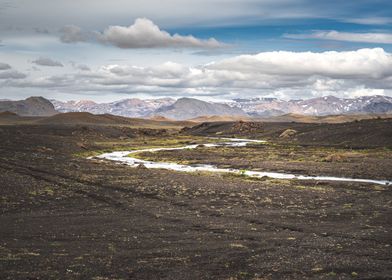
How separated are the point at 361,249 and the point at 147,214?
55.0 ft

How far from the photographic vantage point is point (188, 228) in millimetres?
31484

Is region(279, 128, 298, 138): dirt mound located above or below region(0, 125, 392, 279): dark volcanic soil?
above

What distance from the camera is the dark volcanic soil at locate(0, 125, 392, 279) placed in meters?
22.4

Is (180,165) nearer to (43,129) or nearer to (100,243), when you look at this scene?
(100,243)

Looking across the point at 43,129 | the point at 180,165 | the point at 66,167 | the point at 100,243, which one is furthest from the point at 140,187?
the point at 43,129

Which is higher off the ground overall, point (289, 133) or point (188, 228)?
point (289, 133)

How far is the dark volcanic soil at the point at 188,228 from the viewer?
2241 centimetres

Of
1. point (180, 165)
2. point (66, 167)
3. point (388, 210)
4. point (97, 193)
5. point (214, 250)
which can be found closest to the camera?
point (214, 250)

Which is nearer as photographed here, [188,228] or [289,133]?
[188,228]

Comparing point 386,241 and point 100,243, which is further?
point 386,241

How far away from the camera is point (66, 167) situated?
217 ft

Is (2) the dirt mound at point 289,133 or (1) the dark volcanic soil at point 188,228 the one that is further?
(2) the dirt mound at point 289,133

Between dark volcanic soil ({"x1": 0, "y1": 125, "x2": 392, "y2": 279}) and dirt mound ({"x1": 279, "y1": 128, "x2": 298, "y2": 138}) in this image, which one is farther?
dirt mound ({"x1": 279, "y1": 128, "x2": 298, "y2": 138})

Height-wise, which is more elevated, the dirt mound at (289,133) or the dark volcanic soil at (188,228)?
the dirt mound at (289,133)
